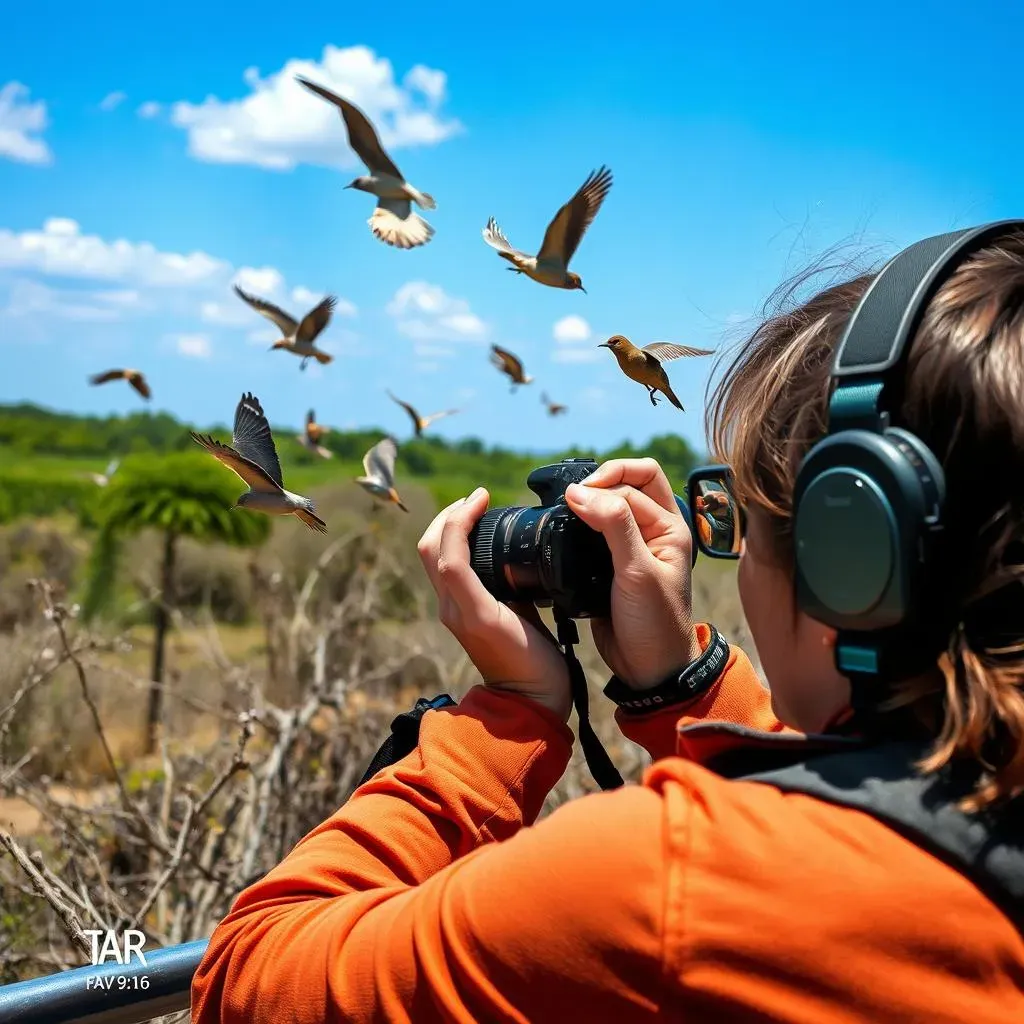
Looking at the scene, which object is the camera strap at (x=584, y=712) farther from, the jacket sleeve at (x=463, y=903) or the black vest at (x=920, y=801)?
the black vest at (x=920, y=801)

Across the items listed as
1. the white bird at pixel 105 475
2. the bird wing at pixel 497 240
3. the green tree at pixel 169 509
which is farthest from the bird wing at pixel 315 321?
the green tree at pixel 169 509

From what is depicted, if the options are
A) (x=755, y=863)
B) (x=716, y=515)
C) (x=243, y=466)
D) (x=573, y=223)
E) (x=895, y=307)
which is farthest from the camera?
(x=573, y=223)

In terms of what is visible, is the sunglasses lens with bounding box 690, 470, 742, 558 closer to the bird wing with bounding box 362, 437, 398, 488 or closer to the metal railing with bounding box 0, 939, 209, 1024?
the metal railing with bounding box 0, 939, 209, 1024

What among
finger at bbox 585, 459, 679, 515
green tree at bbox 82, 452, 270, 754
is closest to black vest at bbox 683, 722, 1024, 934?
finger at bbox 585, 459, 679, 515

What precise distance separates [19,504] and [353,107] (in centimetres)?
1525

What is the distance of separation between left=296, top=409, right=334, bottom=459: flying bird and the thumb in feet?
2.89

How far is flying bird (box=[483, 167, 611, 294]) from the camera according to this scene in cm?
144

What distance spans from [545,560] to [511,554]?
47 millimetres

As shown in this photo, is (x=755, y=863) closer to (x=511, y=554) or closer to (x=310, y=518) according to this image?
(x=511, y=554)

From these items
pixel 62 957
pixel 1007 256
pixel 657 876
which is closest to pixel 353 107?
pixel 1007 256

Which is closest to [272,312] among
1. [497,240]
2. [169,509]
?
[497,240]

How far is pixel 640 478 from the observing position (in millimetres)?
1224

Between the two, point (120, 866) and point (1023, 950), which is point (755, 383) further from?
point (120, 866)

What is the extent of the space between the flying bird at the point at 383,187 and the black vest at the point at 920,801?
1.03 metres
